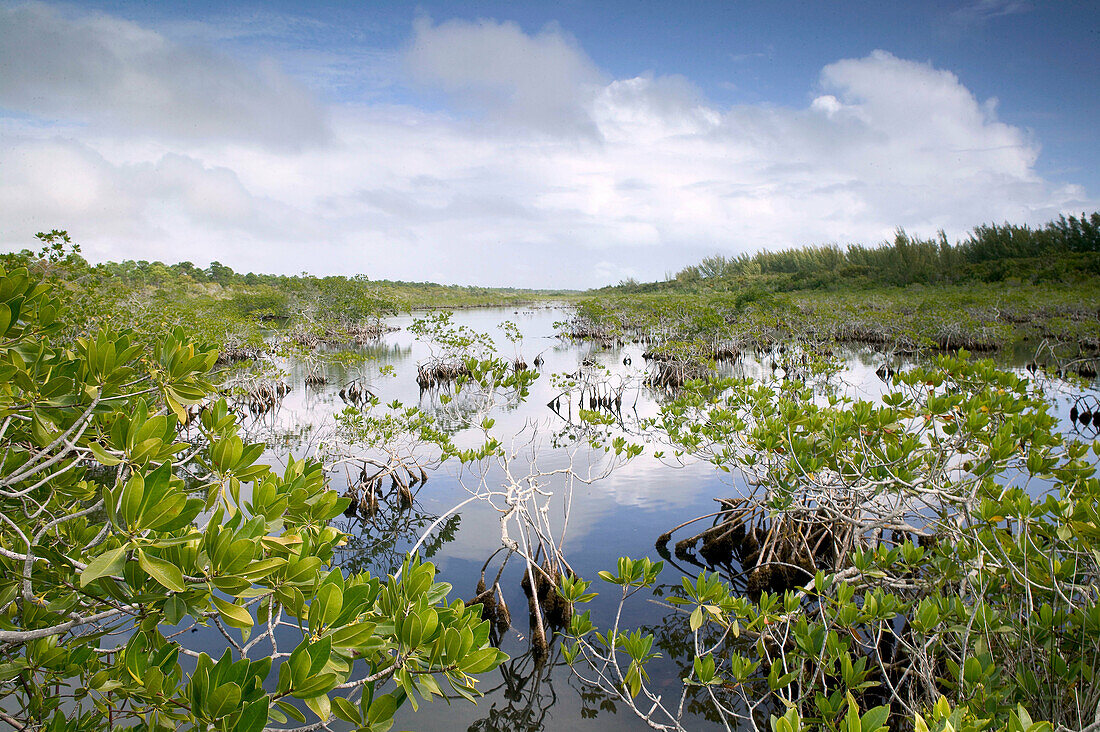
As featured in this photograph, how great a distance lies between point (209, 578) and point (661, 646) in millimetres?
3366

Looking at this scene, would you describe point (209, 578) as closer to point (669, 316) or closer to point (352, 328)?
point (669, 316)

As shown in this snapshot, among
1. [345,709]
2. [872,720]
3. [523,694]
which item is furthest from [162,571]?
[523,694]

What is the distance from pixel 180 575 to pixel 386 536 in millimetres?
4849

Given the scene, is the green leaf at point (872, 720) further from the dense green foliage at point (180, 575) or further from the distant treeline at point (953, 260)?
the distant treeline at point (953, 260)

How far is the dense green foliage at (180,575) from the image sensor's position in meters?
1.06

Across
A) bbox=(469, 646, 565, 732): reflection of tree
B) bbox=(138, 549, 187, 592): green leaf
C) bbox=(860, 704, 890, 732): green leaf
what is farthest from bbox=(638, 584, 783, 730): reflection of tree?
bbox=(138, 549, 187, 592): green leaf

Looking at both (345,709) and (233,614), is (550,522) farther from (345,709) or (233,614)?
(233,614)

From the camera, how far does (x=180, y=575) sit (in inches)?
39.7

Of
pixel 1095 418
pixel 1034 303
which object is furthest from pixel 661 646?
pixel 1034 303

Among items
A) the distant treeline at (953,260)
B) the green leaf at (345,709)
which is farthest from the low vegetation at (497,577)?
the distant treeline at (953,260)

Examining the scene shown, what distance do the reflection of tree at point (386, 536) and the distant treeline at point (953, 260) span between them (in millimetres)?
25990

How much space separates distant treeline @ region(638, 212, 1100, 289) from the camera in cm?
2373

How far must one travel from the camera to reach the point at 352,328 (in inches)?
966

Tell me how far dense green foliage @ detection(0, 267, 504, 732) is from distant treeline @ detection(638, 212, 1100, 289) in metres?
28.0
